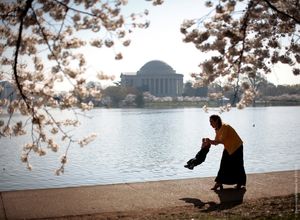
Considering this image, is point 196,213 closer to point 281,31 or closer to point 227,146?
point 227,146

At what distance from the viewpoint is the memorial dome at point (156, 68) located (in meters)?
188

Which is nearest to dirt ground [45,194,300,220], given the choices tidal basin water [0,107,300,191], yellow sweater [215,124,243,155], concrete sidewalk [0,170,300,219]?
concrete sidewalk [0,170,300,219]

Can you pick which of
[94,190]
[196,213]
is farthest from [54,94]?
[196,213]

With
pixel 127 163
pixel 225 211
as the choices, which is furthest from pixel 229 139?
pixel 127 163

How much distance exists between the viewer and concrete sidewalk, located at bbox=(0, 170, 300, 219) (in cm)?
694

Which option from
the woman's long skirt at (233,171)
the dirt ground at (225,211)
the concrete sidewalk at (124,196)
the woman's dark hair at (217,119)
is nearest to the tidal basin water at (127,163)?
the concrete sidewalk at (124,196)

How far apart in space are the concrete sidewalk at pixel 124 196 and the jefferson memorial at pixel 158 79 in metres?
171

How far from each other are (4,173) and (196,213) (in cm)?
1149

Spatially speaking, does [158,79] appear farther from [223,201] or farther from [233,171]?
[223,201]

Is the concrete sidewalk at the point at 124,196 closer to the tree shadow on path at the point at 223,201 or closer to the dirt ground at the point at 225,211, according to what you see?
the tree shadow on path at the point at 223,201

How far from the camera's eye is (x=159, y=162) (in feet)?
62.3

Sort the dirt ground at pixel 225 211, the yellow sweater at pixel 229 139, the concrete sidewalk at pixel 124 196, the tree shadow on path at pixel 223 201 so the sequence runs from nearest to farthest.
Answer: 1. the dirt ground at pixel 225 211
2. the concrete sidewalk at pixel 124 196
3. the tree shadow on path at pixel 223 201
4. the yellow sweater at pixel 229 139

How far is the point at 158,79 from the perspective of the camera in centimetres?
18800

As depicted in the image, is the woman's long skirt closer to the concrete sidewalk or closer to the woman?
the woman
